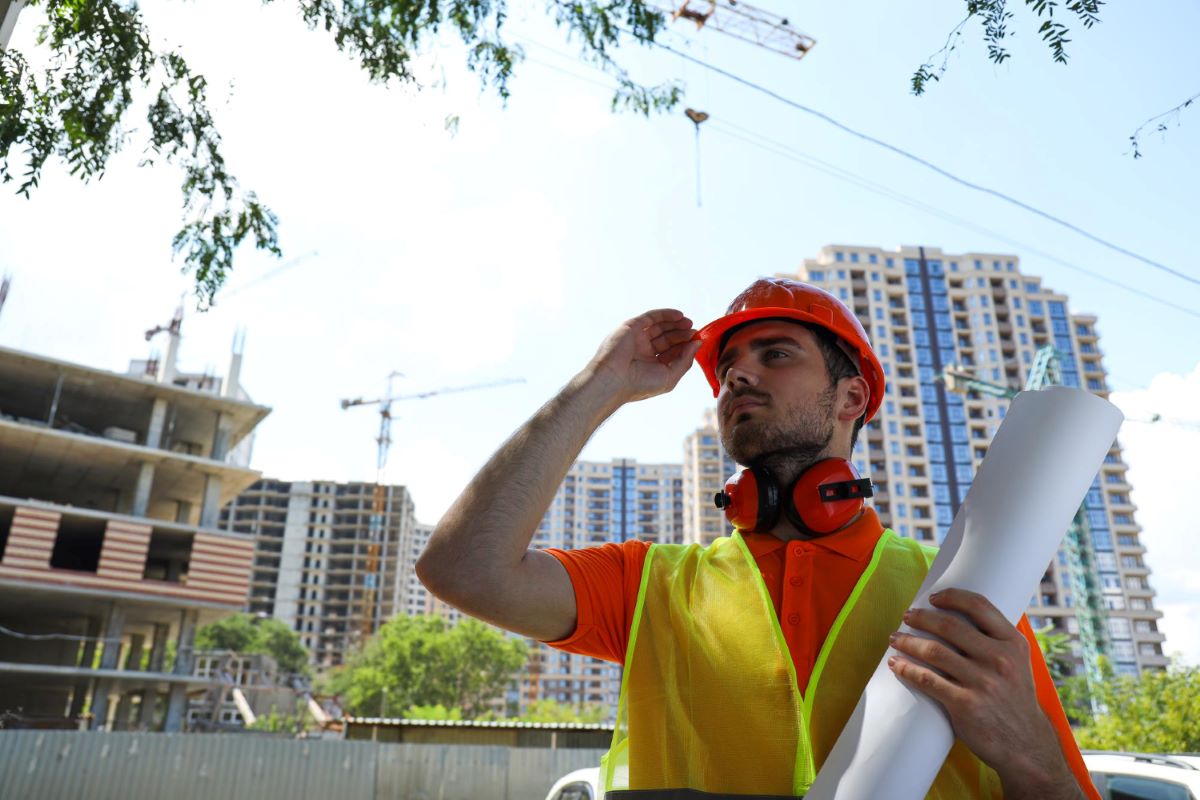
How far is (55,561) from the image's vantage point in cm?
4169

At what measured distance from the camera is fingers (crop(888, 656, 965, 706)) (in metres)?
1.18

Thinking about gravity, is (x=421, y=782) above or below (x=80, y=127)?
below

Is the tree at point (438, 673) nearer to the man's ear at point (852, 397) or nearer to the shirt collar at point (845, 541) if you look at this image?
the man's ear at point (852, 397)

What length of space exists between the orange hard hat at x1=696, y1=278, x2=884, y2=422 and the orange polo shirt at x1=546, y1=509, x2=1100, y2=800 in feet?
1.47

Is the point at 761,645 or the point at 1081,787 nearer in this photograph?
the point at 1081,787

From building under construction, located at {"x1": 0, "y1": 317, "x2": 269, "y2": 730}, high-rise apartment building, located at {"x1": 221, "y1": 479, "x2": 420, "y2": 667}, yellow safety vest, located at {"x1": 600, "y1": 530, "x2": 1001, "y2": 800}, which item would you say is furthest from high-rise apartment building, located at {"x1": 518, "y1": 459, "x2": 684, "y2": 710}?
yellow safety vest, located at {"x1": 600, "y1": 530, "x2": 1001, "y2": 800}

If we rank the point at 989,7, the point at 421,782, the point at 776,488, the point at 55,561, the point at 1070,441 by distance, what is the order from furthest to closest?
the point at 55,561
the point at 421,782
the point at 989,7
the point at 776,488
the point at 1070,441

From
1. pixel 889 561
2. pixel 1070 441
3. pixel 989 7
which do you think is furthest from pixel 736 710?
pixel 989 7

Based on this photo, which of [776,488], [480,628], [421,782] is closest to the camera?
[776,488]

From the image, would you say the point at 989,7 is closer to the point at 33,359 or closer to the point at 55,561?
the point at 33,359

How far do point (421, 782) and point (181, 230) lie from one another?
16.5m

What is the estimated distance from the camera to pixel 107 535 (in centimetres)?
3512

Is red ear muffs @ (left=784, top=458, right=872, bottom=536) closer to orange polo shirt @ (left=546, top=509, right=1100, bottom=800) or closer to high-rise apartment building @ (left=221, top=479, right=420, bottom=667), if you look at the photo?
orange polo shirt @ (left=546, top=509, right=1100, bottom=800)

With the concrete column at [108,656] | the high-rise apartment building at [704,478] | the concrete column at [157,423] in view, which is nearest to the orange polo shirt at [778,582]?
the concrete column at [108,656]
